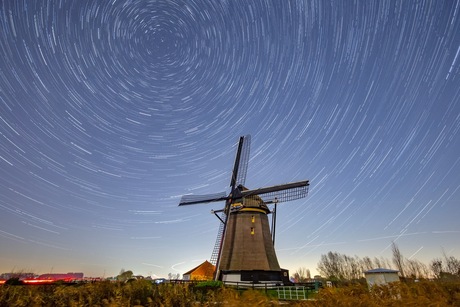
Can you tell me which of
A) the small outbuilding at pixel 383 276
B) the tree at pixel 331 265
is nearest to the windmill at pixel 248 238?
the small outbuilding at pixel 383 276

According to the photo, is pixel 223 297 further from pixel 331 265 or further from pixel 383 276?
pixel 331 265

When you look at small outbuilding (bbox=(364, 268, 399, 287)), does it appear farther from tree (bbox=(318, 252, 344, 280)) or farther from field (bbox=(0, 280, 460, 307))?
tree (bbox=(318, 252, 344, 280))

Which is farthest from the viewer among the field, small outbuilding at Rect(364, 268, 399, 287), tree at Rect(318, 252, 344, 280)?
tree at Rect(318, 252, 344, 280)

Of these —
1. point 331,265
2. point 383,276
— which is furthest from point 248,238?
point 331,265

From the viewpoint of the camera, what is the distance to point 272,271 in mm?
25344

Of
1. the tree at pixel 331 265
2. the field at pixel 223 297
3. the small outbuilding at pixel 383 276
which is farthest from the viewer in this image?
the tree at pixel 331 265

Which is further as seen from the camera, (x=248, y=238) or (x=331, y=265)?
(x=331, y=265)

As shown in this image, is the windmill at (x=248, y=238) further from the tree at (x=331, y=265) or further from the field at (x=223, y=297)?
the tree at (x=331, y=265)

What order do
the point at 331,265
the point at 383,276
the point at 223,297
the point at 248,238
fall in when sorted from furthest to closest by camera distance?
the point at 331,265, the point at 248,238, the point at 383,276, the point at 223,297

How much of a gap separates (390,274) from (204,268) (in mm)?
41589

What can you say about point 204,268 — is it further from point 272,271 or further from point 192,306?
point 192,306

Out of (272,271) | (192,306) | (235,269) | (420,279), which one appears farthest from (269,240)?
(192,306)

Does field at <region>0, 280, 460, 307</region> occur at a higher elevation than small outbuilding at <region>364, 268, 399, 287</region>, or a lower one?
lower

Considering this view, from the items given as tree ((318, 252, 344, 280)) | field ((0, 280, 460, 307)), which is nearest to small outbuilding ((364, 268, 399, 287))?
field ((0, 280, 460, 307))
